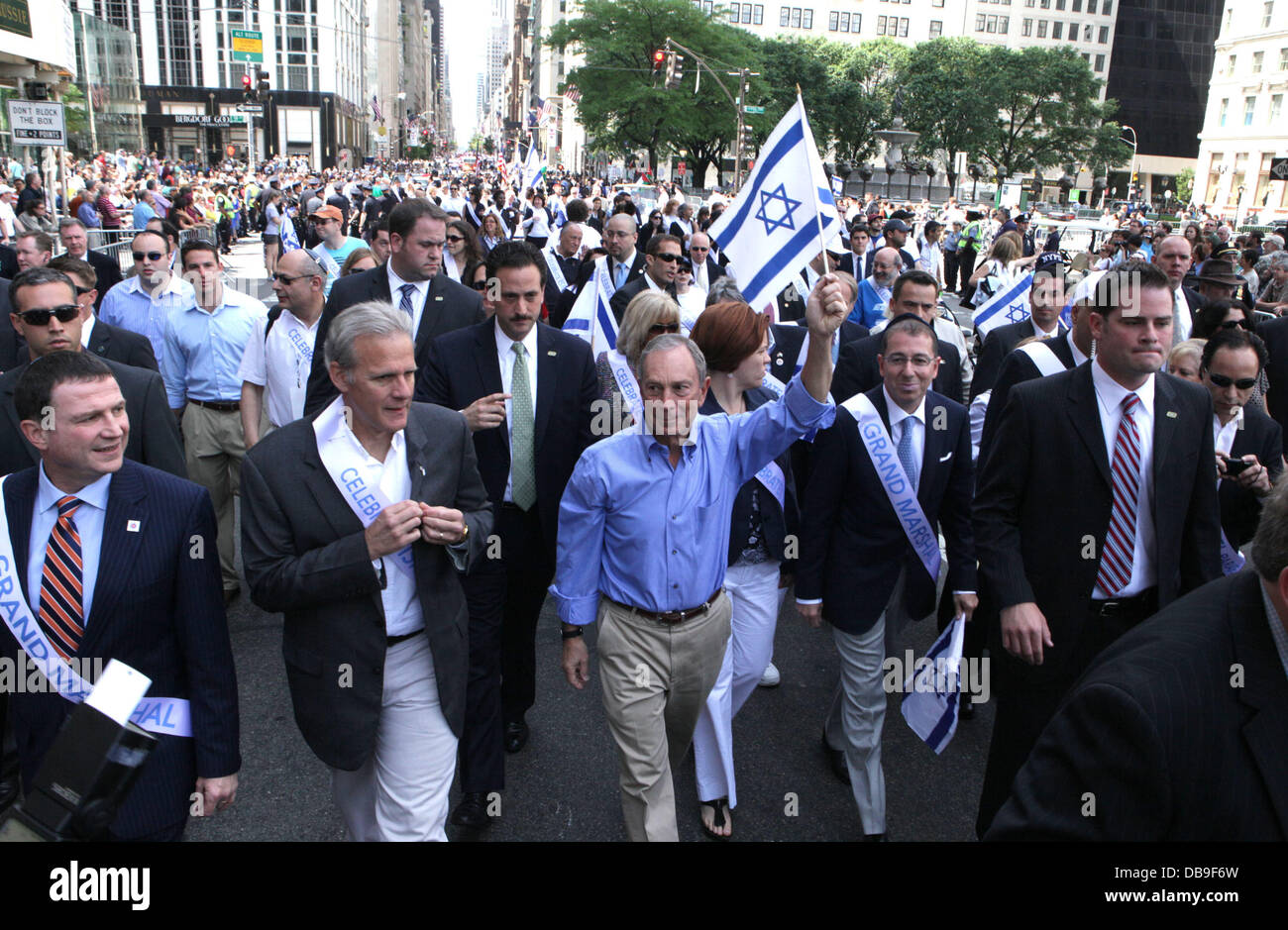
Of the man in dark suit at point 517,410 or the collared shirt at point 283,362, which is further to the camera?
the collared shirt at point 283,362

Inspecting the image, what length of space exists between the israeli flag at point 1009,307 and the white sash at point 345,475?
566cm

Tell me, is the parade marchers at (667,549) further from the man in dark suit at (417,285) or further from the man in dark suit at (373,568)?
the man in dark suit at (417,285)

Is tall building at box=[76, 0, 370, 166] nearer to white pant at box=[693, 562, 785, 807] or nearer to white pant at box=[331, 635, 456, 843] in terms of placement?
white pant at box=[693, 562, 785, 807]

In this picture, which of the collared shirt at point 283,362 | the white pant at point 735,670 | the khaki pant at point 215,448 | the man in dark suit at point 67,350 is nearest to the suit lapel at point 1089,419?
the white pant at point 735,670

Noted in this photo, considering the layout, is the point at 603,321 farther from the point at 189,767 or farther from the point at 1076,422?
the point at 189,767

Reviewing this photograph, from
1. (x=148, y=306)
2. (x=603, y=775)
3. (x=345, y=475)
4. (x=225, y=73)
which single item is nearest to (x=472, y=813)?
(x=603, y=775)

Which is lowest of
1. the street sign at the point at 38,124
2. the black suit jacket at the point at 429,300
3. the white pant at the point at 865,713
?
the white pant at the point at 865,713

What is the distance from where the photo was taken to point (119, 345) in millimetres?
4742

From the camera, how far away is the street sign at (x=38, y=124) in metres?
16.5

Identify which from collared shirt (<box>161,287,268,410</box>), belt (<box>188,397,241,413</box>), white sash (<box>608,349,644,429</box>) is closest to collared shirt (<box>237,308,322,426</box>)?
collared shirt (<box>161,287,268,410</box>)

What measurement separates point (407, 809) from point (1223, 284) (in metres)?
7.59

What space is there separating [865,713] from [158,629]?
262 cm

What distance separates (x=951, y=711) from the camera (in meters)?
3.77

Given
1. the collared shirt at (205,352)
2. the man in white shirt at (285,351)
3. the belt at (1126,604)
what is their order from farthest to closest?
the collared shirt at (205,352), the man in white shirt at (285,351), the belt at (1126,604)
